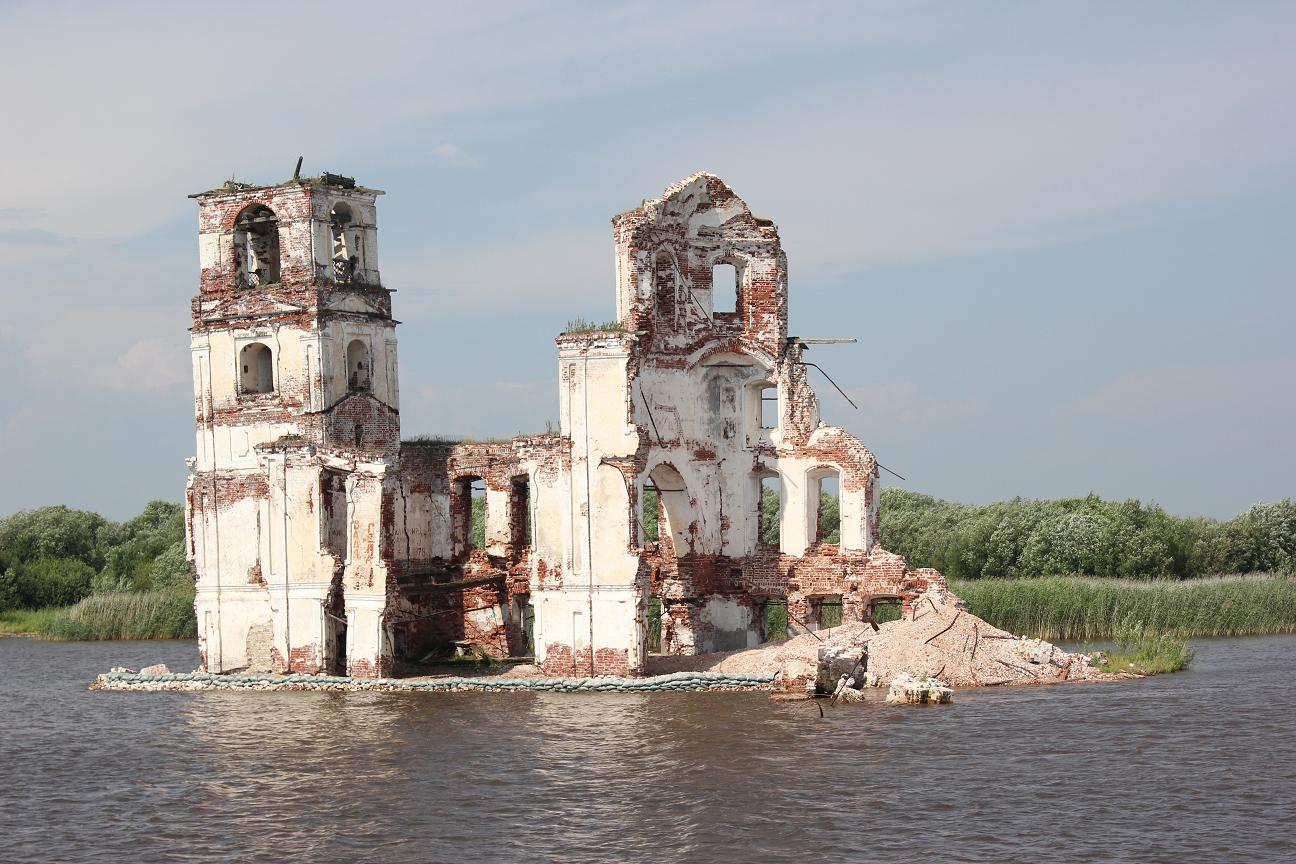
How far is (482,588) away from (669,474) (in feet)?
14.2

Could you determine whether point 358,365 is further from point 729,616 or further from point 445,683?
point 729,616

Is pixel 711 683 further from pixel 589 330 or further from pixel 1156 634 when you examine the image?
pixel 1156 634

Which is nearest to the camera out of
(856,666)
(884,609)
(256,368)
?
(856,666)

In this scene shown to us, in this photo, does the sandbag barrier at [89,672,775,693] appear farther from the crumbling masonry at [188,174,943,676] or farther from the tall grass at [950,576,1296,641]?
the tall grass at [950,576,1296,641]

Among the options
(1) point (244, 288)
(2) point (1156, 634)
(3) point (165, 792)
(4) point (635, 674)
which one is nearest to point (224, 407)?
(1) point (244, 288)

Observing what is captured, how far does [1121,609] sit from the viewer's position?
3522 centimetres

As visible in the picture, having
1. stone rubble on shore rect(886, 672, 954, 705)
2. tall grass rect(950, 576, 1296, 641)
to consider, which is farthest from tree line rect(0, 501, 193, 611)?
stone rubble on shore rect(886, 672, 954, 705)

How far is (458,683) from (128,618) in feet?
67.6

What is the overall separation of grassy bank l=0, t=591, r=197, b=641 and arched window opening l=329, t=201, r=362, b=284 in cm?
1654

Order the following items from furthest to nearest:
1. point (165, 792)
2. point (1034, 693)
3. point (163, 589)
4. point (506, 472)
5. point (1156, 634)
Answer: point (163, 589) < point (1156, 634) < point (506, 472) < point (1034, 693) < point (165, 792)

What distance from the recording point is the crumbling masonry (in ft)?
97.8

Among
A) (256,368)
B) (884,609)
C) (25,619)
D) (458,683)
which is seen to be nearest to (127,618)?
(25,619)

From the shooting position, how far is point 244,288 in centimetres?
3238

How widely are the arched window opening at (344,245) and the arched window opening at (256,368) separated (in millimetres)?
2065
